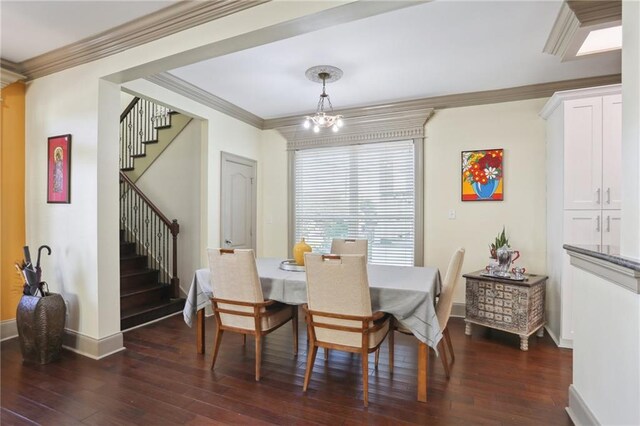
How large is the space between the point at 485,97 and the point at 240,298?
3646 millimetres

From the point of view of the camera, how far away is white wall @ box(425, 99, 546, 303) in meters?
3.85

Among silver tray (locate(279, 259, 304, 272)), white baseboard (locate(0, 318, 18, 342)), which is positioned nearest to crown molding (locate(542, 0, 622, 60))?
silver tray (locate(279, 259, 304, 272))

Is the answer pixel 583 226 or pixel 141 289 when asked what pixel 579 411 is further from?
pixel 141 289

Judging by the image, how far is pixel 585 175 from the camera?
10.1ft

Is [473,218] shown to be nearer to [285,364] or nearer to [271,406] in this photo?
[285,364]

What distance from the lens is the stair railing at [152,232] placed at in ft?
14.6

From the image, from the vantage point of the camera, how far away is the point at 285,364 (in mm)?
2789

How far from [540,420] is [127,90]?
433 cm

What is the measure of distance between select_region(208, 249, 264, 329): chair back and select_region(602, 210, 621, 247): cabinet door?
3121 millimetres

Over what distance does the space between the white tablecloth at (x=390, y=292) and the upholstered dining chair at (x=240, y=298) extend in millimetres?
167

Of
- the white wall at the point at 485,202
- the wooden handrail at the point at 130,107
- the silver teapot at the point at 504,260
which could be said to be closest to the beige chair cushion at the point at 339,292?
the silver teapot at the point at 504,260

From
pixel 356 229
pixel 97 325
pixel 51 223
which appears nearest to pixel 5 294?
pixel 51 223

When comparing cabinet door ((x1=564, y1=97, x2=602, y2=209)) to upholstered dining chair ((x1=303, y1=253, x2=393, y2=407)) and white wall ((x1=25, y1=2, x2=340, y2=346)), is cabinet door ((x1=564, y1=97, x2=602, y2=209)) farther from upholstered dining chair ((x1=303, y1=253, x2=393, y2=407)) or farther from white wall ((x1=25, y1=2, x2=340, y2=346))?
white wall ((x1=25, y1=2, x2=340, y2=346))

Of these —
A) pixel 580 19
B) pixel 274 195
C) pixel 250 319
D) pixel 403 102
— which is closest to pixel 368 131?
pixel 403 102
